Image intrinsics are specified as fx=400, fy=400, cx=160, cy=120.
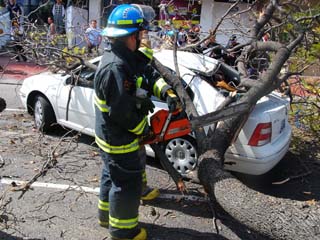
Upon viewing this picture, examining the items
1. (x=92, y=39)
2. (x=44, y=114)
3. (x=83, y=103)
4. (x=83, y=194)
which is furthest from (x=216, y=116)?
(x=92, y=39)

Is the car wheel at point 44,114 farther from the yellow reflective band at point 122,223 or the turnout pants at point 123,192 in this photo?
the yellow reflective band at point 122,223

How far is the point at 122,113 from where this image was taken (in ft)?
9.79

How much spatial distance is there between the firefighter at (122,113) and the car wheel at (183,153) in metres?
1.30

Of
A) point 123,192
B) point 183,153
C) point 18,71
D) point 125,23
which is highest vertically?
point 125,23

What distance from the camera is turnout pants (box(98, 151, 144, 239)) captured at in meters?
3.22

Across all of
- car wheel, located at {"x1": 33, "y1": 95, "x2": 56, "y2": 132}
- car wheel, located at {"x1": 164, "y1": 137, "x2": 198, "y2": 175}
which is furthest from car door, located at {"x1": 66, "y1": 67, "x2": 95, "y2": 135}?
car wheel, located at {"x1": 164, "y1": 137, "x2": 198, "y2": 175}

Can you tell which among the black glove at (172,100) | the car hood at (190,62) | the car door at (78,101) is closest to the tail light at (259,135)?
the car hood at (190,62)

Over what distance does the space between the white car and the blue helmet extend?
1717mm

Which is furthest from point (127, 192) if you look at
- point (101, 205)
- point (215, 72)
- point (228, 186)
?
point (215, 72)

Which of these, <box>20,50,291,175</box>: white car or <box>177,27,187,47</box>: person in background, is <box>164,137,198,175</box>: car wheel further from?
<box>177,27,187,47</box>: person in background

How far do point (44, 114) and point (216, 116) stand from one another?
118 inches

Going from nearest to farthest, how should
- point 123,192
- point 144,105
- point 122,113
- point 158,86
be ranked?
point 122,113 < point 144,105 < point 123,192 < point 158,86

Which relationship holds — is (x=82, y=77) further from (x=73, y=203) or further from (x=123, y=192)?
(x=123, y=192)

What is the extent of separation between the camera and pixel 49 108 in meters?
5.89
